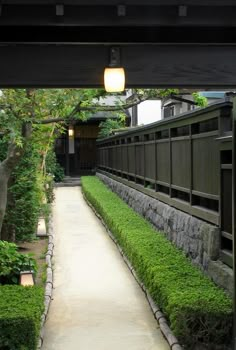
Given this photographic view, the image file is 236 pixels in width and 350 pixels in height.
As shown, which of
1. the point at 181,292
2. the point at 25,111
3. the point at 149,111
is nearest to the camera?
the point at 181,292

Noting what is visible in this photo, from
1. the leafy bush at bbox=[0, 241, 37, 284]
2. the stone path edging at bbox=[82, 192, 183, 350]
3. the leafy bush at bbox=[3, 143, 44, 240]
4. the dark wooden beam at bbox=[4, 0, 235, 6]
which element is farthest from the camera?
the leafy bush at bbox=[3, 143, 44, 240]

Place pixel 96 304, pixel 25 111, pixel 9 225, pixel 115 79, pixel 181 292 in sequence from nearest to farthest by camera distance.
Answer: pixel 181 292
pixel 115 79
pixel 96 304
pixel 25 111
pixel 9 225

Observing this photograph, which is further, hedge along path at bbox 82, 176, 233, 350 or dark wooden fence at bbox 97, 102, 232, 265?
dark wooden fence at bbox 97, 102, 232, 265

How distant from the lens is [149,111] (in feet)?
104

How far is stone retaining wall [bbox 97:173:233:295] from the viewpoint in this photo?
6.84 m

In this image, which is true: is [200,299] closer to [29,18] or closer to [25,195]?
[29,18]

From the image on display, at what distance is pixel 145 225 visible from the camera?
12.2m

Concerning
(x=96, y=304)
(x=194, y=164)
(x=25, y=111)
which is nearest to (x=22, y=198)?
(x=25, y=111)

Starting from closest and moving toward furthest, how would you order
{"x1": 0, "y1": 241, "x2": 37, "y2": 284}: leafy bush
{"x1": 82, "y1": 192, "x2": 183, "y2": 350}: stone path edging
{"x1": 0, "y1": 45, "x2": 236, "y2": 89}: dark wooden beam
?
{"x1": 82, "y1": 192, "x2": 183, "y2": 350}: stone path edging, {"x1": 0, "y1": 45, "x2": 236, "y2": 89}: dark wooden beam, {"x1": 0, "y1": 241, "x2": 37, "y2": 284}: leafy bush

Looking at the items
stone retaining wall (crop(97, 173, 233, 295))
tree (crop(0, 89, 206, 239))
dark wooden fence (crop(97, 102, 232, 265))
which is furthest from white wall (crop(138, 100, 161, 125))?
tree (crop(0, 89, 206, 239))

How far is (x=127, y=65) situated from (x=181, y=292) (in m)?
3.09

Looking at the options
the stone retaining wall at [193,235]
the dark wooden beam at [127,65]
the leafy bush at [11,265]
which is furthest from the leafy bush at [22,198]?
the dark wooden beam at [127,65]

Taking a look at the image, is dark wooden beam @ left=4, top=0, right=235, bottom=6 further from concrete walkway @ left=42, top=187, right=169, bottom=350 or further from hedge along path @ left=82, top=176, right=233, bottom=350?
concrete walkway @ left=42, top=187, right=169, bottom=350

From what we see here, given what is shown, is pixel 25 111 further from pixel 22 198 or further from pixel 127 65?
pixel 22 198
